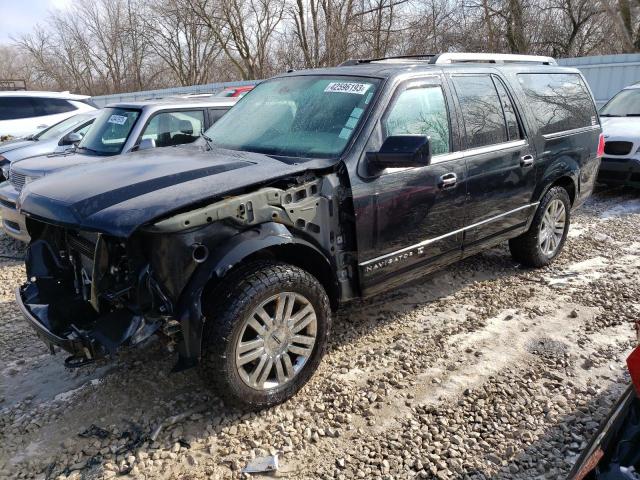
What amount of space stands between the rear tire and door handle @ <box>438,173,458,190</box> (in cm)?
153

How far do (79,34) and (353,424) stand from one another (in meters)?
38.3

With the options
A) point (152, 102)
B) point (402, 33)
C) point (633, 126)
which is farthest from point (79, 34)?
point (633, 126)

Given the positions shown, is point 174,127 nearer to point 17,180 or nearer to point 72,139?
point 17,180

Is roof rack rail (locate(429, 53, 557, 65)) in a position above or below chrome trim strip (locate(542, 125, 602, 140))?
above

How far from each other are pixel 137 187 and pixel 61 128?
7449mm

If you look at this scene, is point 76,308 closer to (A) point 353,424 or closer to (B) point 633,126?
(A) point 353,424

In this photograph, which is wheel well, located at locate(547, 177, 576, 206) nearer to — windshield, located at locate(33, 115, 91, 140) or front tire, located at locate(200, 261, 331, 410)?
front tire, located at locate(200, 261, 331, 410)

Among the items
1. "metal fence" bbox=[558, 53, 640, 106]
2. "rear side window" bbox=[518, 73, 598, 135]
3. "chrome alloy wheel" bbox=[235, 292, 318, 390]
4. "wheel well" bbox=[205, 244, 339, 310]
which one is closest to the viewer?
"chrome alloy wheel" bbox=[235, 292, 318, 390]

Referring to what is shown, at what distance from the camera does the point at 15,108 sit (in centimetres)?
1138

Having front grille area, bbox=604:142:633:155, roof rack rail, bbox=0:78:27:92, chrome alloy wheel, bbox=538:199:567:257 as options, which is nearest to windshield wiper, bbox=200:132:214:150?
chrome alloy wheel, bbox=538:199:567:257

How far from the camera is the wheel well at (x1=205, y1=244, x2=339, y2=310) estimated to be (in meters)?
3.00

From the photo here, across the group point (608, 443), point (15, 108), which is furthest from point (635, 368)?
point (15, 108)

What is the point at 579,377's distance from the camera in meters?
3.32

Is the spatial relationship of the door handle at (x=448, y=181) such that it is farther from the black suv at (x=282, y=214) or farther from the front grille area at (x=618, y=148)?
the front grille area at (x=618, y=148)
